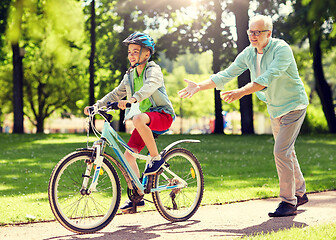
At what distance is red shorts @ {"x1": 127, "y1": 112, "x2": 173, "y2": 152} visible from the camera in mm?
5119

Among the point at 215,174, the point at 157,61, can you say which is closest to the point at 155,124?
the point at 215,174

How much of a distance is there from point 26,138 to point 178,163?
15.6m

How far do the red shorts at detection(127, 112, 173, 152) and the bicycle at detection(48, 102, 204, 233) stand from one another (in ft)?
0.68

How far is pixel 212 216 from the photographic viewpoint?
5754mm

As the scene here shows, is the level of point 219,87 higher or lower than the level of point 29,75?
lower

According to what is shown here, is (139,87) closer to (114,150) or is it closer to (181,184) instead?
(114,150)

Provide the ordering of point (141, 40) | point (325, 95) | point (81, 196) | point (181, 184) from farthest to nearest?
point (325, 95), point (181, 184), point (141, 40), point (81, 196)

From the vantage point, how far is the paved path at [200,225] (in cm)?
476

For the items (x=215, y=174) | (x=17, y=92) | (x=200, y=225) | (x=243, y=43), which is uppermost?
(x=243, y=43)

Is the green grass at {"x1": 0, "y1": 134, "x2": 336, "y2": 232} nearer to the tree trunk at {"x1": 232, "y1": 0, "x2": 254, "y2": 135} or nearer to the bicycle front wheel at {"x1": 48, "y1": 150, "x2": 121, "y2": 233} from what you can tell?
the bicycle front wheel at {"x1": 48, "y1": 150, "x2": 121, "y2": 233}

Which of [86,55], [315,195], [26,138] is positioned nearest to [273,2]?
[26,138]

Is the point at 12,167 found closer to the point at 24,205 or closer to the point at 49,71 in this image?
the point at 24,205

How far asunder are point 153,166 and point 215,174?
477 centimetres

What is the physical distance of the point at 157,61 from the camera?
30047 millimetres
